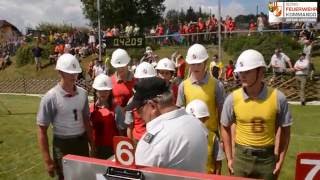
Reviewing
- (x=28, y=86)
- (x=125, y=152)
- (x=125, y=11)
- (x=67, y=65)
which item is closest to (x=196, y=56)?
(x=67, y=65)

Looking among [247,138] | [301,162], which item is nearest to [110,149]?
[247,138]

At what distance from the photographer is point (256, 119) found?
5160mm

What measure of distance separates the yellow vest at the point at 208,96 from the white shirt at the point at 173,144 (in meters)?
2.77

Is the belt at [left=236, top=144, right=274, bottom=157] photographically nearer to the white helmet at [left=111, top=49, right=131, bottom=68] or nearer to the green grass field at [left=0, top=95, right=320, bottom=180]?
the white helmet at [left=111, top=49, right=131, bottom=68]

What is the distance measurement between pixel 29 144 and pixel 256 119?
785 cm

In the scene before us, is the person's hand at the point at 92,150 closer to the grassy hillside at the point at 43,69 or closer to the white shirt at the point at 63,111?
the white shirt at the point at 63,111

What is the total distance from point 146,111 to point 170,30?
35.0 metres

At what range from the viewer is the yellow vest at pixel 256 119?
5.11m

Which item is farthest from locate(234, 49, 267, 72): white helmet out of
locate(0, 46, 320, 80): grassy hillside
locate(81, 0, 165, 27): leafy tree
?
locate(81, 0, 165, 27): leafy tree

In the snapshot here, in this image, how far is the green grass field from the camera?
9.79m

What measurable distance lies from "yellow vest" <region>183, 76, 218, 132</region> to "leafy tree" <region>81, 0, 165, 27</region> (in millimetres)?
49555

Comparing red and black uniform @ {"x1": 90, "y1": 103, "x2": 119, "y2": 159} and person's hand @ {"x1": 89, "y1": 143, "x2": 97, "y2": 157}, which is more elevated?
red and black uniform @ {"x1": 90, "y1": 103, "x2": 119, "y2": 159}

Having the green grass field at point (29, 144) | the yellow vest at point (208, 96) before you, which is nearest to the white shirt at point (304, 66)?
the green grass field at point (29, 144)

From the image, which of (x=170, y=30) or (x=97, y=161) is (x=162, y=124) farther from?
(x=170, y=30)
